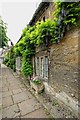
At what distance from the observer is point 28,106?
5.64 meters

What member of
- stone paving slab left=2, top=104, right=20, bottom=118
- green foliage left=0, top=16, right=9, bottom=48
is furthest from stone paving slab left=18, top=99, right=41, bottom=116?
green foliage left=0, top=16, right=9, bottom=48

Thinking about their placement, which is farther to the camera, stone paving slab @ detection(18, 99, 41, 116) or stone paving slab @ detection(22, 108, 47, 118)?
stone paving slab @ detection(18, 99, 41, 116)

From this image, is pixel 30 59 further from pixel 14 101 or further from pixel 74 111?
pixel 74 111

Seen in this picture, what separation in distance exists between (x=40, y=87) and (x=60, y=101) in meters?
2.06

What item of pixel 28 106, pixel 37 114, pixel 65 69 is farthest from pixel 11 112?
pixel 65 69

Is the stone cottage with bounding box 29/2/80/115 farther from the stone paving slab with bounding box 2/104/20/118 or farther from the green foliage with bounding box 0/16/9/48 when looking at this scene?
the green foliage with bounding box 0/16/9/48

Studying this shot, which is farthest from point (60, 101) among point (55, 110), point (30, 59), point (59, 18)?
point (30, 59)

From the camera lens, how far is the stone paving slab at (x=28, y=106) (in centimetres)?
523

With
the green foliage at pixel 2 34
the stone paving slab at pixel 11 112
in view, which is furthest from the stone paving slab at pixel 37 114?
the green foliage at pixel 2 34

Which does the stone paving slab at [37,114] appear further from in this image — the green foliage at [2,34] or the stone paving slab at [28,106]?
the green foliage at [2,34]

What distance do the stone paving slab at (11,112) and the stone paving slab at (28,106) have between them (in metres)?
0.20

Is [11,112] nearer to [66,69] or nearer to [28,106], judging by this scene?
[28,106]

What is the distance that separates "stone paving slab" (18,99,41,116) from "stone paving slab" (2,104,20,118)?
198 millimetres

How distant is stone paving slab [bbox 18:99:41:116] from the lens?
206 inches
